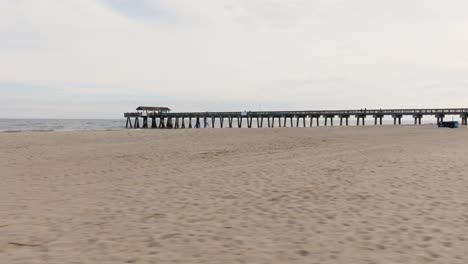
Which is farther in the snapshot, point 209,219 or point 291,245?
point 209,219

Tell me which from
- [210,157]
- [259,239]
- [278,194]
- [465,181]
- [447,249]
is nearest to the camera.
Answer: [447,249]

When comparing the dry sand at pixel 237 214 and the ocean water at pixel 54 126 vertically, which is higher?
the dry sand at pixel 237 214

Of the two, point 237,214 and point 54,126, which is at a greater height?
point 237,214

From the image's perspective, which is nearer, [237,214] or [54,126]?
[237,214]

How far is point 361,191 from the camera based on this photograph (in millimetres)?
7625

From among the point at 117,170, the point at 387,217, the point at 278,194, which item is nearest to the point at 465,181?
the point at 387,217

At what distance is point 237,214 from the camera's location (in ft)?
Answer: 19.4

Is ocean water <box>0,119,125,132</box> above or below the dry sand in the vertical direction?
below

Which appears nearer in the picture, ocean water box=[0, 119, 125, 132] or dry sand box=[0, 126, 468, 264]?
dry sand box=[0, 126, 468, 264]

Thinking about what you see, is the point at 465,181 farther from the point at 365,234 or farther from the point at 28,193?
the point at 28,193

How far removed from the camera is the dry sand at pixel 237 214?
4.29 metres

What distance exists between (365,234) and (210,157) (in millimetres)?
9336

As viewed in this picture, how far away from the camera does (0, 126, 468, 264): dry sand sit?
4293 millimetres

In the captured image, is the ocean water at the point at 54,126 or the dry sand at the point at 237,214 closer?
the dry sand at the point at 237,214
